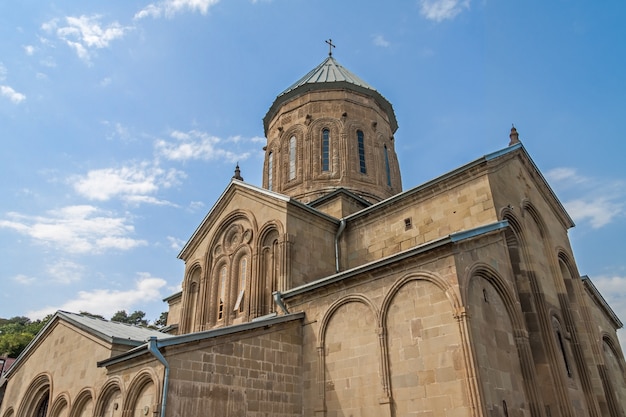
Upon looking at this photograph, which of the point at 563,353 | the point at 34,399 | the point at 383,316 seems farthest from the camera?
the point at 34,399

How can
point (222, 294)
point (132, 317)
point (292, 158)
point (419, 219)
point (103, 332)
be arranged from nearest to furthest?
point (103, 332) → point (419, 219) → point (222, 294) → point (292, 158) → point (132, 317)

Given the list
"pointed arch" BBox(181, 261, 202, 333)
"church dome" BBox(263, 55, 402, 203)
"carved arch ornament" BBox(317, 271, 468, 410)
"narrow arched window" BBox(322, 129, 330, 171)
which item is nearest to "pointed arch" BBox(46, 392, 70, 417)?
"pointed arch" BBox(181, 261, 202, 333)

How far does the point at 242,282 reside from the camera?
14.0 meters

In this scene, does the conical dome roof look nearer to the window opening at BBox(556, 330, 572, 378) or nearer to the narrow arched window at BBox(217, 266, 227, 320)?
the narrow arched window at BBox(217, 266, 227, 320)

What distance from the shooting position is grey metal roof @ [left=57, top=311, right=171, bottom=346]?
10.6 metres

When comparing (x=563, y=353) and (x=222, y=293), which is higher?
(x=222, y=293)

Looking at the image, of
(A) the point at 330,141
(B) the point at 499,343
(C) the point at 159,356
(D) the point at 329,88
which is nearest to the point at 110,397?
(C) the point at 159,356

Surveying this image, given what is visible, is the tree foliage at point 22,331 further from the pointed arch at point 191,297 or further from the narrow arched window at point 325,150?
the narrow arched window at point 325,150

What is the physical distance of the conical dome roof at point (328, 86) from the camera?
19.7 meters

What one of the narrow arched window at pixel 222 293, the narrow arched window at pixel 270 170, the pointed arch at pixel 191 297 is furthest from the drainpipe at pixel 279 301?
the narrow arched window at pixel 270 170

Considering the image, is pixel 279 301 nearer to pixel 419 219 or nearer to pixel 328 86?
pixel 419 219

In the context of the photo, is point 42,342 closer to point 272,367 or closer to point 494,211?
point 272,367

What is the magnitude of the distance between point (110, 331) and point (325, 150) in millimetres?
10800

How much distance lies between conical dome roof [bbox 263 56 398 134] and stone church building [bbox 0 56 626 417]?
6.49 m
